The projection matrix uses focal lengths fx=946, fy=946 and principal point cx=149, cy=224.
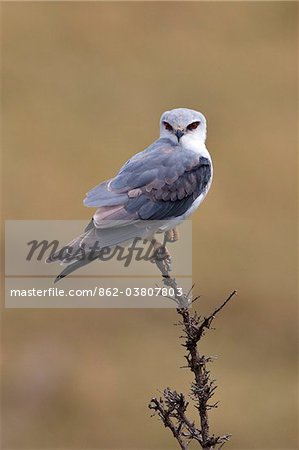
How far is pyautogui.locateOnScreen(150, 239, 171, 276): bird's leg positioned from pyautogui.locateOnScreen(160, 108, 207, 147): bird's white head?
25.9 inches

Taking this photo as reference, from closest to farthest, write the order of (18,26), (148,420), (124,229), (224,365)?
(124,229), (148,420), (224,365), (18,26)

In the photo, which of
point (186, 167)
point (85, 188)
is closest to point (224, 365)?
point (85, 188)

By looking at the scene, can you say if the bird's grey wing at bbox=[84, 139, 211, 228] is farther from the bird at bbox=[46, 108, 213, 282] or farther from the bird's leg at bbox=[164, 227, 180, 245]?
the bird's leg at bbox=[164, 227, 180, 245]

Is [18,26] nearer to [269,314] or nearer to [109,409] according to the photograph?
[269,314]

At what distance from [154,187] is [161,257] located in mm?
461

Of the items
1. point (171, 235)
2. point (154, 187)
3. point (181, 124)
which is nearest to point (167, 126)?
point (181, 124)

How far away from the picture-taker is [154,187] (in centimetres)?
580

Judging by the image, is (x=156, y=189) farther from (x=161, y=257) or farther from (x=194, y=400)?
(x=194, y=400)

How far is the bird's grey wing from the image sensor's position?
5.66 m

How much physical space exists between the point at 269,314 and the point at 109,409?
403cm

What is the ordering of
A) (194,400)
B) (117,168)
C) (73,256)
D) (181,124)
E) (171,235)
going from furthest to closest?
(117,168) < (171,235) < (181,124) < (73,256) < (194,400)

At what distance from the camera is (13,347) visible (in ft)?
52.7

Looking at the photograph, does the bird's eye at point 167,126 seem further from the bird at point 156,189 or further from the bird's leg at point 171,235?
the bird's leg at point 171,235

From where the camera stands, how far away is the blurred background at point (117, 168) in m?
14.5
